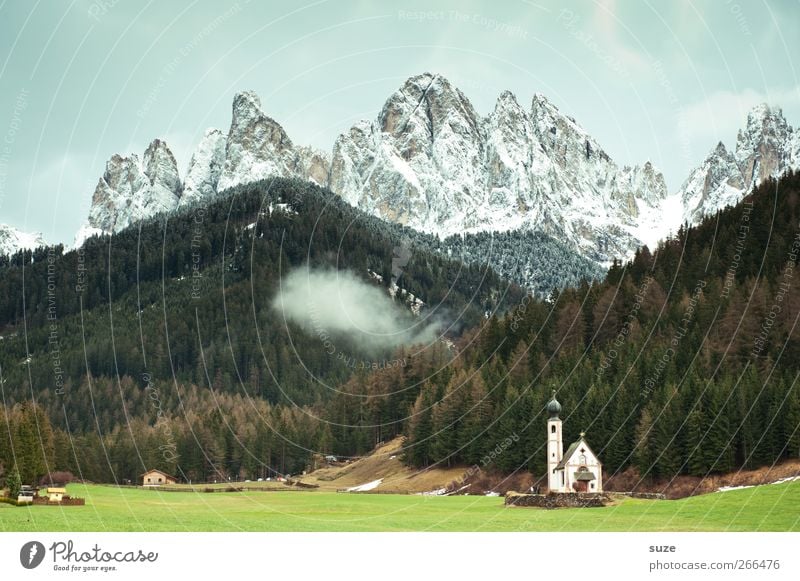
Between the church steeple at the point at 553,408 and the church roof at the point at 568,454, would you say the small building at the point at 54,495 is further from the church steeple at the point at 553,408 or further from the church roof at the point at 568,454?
the church steeple at the point at 553,408

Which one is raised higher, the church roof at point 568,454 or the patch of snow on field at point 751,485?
the church roof at point 568,454

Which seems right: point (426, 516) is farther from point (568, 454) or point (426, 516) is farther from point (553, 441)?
point (553, 441)

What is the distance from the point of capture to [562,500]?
227 feet

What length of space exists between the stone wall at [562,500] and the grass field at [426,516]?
1164 mm

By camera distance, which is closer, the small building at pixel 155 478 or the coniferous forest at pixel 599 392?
the coniferous forest at pixel 599 392

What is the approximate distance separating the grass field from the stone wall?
3.82ft

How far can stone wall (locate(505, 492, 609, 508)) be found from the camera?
67938mm

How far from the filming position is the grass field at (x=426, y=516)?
2138 inches

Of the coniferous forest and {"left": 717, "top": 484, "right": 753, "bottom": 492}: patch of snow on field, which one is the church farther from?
{"left": 717, "top": 484, "right": 753, "bottom": 492}: patch of snow on field

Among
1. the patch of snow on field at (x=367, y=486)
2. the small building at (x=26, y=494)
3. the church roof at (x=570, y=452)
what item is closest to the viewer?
the small building at (x=26, y=494)

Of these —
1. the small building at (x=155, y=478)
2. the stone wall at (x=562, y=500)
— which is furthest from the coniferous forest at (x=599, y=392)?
the stone wall at (x=562, y=500)
